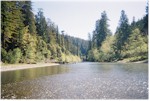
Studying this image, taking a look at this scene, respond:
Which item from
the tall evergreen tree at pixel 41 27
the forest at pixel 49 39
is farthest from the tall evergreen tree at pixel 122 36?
the tall evergreen tree at pixel 41 27

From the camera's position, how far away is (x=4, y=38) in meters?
33.4

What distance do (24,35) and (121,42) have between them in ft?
70.1

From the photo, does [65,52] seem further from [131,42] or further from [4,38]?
[4,38]

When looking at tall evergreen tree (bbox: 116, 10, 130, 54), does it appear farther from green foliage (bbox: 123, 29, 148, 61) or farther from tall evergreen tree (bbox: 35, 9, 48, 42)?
tall evergreen tree (bbox: 35, 9, 48, 42)

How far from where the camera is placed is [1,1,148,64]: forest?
33281mm

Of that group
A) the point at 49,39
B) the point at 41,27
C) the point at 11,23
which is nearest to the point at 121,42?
the point at 49,39

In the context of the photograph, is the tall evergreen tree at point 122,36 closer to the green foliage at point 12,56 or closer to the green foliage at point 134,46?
the green foliage at point 134,46

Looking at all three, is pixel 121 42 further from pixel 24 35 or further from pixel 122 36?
pixel 24 35

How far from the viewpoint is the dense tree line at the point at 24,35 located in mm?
32812

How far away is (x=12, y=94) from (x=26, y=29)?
2454 cm

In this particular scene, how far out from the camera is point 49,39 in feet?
175

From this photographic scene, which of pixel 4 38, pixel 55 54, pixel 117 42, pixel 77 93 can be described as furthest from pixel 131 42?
pixel 77 93

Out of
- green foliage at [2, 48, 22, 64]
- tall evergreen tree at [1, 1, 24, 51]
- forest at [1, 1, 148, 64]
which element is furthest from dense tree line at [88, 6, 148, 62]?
green foliage at [2, 48, 22, 64]

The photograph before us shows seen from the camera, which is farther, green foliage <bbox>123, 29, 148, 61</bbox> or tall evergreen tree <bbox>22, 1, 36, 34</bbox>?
green foliage <bbox>123, 29, 148, 61</bbox>
